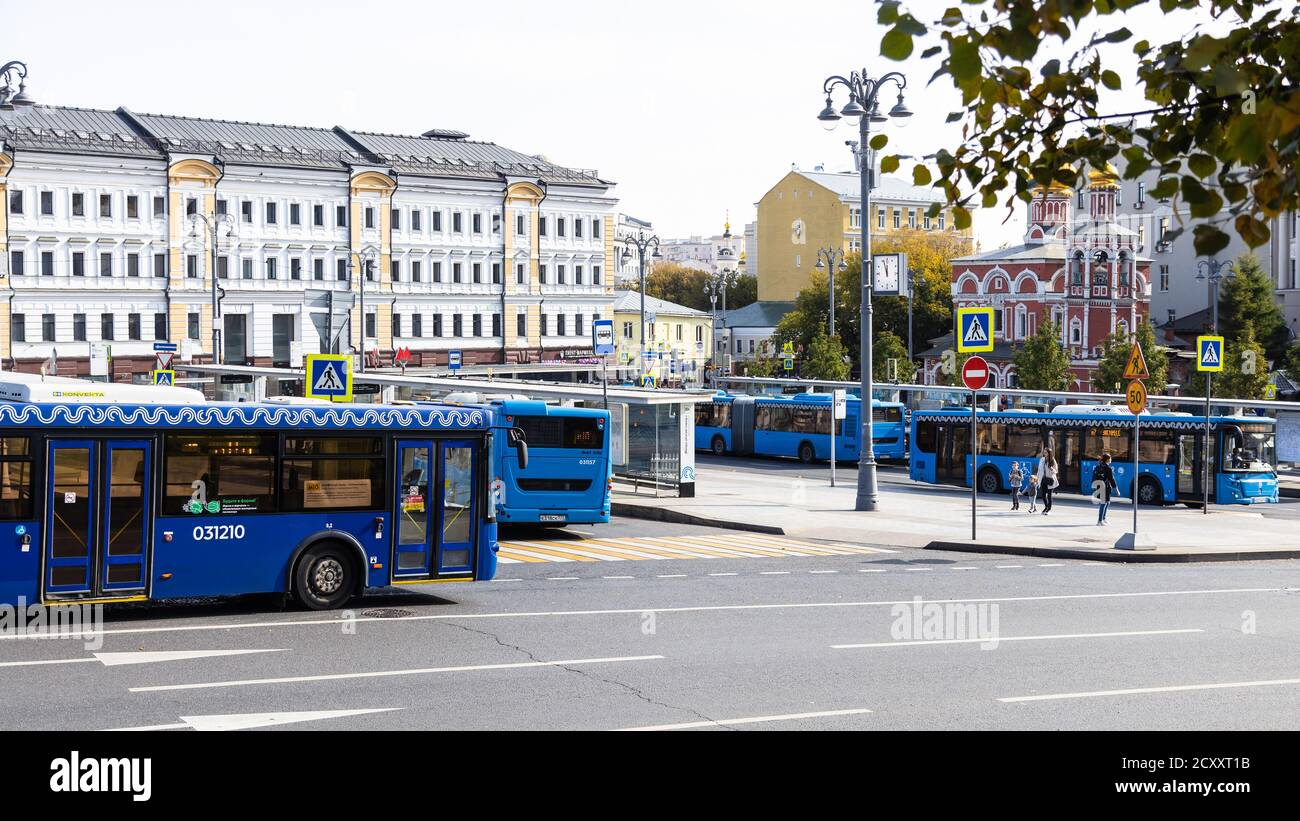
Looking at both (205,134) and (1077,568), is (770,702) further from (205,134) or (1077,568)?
(205,134)

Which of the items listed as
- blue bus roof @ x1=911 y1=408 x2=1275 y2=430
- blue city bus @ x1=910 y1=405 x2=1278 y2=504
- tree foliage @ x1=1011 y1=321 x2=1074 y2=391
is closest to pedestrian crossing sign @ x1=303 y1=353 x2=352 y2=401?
blue city bus @ x1=910 y1=405 x2=1278 y2=504

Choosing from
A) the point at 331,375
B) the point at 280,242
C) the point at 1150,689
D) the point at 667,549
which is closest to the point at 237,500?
the point at 1150,689

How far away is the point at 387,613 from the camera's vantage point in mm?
17703

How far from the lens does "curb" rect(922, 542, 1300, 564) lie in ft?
89.5

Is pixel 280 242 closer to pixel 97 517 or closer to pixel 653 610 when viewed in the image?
pixel 653 610

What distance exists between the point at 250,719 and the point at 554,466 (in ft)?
60.1

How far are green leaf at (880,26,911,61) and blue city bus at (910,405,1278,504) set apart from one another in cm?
3352

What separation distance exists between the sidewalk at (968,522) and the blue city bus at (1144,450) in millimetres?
715

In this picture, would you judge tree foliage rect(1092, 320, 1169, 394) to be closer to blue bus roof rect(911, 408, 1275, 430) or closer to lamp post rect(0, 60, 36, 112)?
blue bus roof rect(911, 408, 1275, 430)

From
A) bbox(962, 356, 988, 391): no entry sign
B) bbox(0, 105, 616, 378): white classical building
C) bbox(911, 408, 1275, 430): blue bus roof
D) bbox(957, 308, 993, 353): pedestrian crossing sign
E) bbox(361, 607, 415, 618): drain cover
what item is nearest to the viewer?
bbox(361, 607, 415, 618): drain cover

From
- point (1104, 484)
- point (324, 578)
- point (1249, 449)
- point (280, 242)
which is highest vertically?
point (280, 242)

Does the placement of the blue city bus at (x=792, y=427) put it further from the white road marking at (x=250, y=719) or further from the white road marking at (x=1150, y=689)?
the white road marking at (x=250, y=719)
